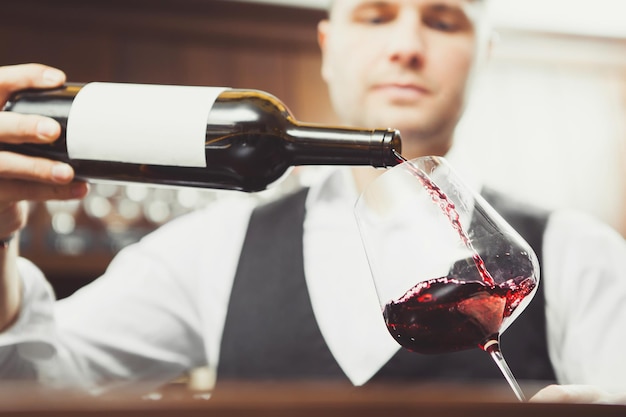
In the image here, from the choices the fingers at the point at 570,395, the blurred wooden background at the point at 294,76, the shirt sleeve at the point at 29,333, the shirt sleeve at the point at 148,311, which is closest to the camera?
the fingers at the point at 570,395

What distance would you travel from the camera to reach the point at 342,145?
2.29ft

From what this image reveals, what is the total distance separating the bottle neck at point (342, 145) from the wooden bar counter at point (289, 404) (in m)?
0.35

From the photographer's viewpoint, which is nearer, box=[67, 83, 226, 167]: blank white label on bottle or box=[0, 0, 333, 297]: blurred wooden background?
box=[67, 83, 226, 167]: blank white label on bottle

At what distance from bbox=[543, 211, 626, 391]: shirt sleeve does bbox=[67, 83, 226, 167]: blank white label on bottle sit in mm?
687

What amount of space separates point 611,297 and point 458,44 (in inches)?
20.4

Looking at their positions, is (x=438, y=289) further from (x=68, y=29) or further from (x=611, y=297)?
(x=68, y=29)

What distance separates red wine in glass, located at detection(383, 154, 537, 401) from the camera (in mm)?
568

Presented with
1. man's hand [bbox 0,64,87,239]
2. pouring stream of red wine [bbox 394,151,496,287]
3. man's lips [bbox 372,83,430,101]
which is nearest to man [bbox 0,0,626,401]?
man's lips [bbox 372,83,430,101]

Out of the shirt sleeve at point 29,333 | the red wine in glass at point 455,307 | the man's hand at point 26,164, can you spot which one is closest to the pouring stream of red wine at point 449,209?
the red wine in glass at point 455,307

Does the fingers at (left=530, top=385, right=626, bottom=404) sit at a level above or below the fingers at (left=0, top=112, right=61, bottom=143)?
below

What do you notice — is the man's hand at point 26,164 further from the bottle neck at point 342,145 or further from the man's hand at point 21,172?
the bottle neck at point 342,145

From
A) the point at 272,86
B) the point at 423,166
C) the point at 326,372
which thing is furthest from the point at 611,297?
the point at 272,86

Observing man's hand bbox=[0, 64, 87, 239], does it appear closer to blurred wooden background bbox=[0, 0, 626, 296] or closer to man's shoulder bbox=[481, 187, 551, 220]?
→ man's shoulder bbox=[481, 187, 551, 220]

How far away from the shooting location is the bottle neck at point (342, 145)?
26.5 inches
